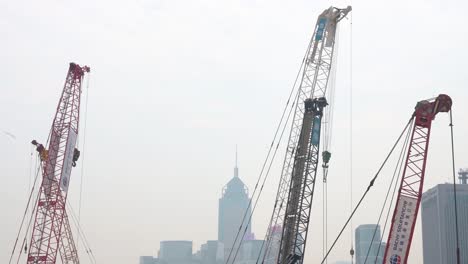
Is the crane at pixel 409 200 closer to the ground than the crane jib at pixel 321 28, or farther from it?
closer to the ground

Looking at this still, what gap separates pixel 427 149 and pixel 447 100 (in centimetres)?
433

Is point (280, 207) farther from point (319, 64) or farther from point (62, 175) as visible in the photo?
point (62, 175)

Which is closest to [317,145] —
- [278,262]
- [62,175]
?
[278,262]

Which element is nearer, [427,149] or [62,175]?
[427,149]

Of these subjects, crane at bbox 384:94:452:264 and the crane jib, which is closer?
crane at bbox 384:94:452:264

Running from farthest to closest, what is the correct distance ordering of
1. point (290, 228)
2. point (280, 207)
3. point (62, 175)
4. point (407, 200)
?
point (62, 175) < point (280, 207) < point (290, 228) < point (407, 200)

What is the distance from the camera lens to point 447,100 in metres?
57.8

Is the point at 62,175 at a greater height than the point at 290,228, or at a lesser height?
greater

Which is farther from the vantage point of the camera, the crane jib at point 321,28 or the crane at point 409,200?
the crane jib at point 321,28

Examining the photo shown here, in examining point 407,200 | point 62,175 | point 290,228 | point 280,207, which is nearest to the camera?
point 407,200

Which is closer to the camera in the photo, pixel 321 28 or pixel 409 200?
pixel 409 200

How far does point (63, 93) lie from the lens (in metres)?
103

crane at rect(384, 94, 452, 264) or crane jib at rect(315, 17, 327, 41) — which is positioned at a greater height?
crane jib at rect(315, 17, 327, 41)

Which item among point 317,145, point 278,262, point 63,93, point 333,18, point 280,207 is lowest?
point 278,262
